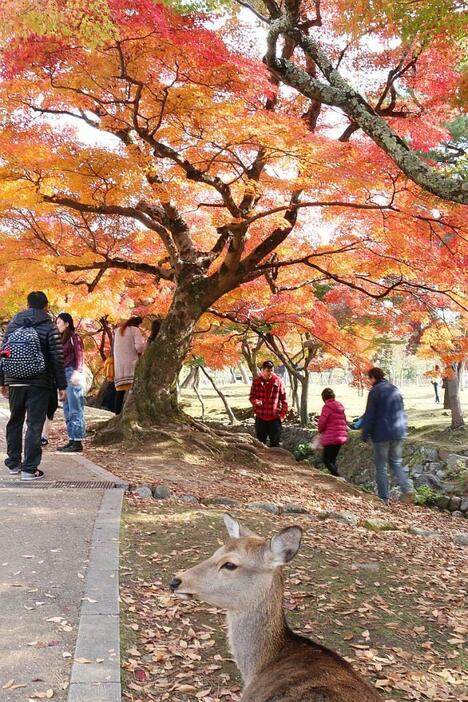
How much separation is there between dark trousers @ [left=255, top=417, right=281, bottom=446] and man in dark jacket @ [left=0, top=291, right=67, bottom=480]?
667 centimetres

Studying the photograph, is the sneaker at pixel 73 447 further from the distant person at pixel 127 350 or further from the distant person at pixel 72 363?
the distant person at pixel 127 350

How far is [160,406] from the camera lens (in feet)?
A: 35.7

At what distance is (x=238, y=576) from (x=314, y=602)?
2051mm

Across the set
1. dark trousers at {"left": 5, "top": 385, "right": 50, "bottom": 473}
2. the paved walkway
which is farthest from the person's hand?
the paved walkway

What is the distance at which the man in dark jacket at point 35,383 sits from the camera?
257 inches

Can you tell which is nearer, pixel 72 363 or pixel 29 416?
pixel 29 416

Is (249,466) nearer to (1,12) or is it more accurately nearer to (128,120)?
(128,120)

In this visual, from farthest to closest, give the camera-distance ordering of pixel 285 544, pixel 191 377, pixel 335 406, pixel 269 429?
1. pixel 191 377
2. pixel 269 429
3. pixel 335 406
4. pixel 285 544

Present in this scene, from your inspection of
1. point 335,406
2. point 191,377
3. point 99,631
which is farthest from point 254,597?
point 191,377

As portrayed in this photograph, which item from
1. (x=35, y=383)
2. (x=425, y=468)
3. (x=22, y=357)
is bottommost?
(x=425, y=468)

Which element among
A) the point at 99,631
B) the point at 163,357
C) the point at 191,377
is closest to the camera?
the point at 99,631

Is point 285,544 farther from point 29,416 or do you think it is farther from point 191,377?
point 191,377

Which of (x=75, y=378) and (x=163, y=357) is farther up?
(x=163, y=357)

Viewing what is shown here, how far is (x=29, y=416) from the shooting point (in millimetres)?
6520
